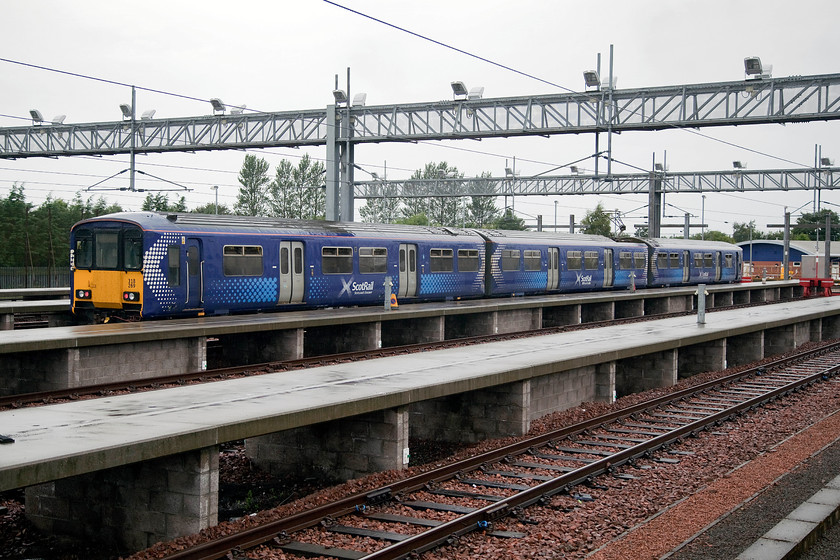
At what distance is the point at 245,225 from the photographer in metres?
23.1

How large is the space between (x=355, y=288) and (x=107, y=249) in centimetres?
801

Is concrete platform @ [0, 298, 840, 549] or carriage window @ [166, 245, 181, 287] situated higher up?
carriage window @ [166, 245, 181, 287]

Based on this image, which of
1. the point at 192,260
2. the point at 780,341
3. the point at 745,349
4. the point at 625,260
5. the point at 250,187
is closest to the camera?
the point at 192,260

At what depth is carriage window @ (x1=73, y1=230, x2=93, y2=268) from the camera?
21.2 metres

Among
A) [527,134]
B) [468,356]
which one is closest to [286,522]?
[468,356]

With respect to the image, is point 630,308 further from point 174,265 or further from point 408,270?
point 174,265

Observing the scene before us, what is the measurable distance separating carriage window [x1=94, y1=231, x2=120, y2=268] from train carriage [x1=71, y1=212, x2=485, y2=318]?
24mm

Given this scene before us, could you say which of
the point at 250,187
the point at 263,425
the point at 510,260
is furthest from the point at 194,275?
the point at 250,187

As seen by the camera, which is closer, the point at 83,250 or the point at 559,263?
the point at 83,250

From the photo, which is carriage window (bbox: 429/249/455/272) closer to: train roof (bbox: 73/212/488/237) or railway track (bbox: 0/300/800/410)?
train roof (bbox: 73/212/488/237)

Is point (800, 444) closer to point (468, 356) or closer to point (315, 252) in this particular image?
point (468, 356)

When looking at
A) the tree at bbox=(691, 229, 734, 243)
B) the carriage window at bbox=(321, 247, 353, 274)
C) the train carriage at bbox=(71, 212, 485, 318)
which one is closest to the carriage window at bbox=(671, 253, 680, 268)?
the train carriage at bbox=(71, 212, 485, 318)

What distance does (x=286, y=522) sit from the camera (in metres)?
8.88

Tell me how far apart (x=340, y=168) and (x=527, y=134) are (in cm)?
742
